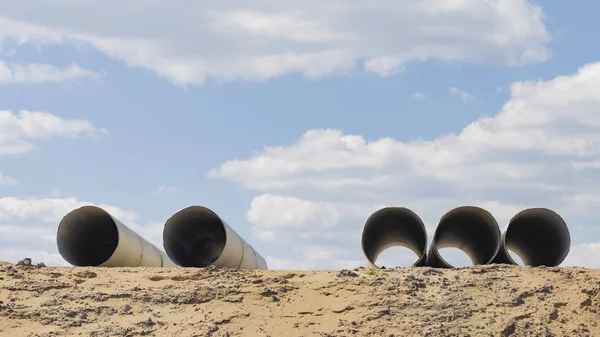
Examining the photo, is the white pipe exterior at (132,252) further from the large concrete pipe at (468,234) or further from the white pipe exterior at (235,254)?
the large concrete pipe at (468,234)

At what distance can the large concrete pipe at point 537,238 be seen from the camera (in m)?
15.8

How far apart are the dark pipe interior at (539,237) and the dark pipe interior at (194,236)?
5.84m

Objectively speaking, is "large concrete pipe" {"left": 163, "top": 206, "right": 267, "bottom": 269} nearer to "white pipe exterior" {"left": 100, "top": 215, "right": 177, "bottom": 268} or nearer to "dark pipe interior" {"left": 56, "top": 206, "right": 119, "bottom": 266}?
"white pipe exterior" {"left": 100, "top": 215, "right": 177, "bottom": 268}

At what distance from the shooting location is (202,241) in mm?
17094

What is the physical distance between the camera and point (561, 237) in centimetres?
1616

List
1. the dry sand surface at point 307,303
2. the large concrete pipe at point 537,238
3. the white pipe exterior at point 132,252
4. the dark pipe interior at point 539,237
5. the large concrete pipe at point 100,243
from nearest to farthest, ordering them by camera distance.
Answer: the dry sand surface at point 307,303
the white pipe exterior at point 132,252
the large concrete pipe at point 100,243
the large concrete pipe at point 537,238
the dark pipe interior at point 539,237

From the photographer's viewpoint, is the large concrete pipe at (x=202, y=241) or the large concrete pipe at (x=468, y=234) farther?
the large concrete pipe at (x=202, y=241)

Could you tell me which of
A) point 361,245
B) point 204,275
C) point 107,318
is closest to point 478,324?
point 361,245

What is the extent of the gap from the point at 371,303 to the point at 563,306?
3.01m

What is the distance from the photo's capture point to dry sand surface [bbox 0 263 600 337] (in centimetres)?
1261

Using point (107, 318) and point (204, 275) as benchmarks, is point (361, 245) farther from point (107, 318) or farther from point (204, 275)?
point (107, 318)

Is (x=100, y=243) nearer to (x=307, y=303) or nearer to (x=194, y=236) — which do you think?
(x=194, y=236)

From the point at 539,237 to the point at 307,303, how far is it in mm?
5916

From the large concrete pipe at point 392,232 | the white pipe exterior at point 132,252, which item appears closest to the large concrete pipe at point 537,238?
the large concrete pipe at point 392,232
